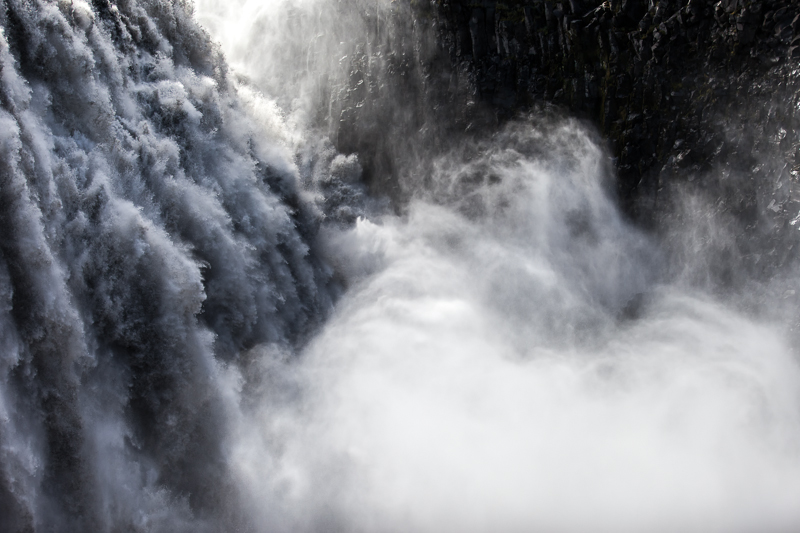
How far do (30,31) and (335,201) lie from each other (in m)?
11.1

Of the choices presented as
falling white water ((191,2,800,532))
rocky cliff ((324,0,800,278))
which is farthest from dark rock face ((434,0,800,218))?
falling white water ((191,2,800,532))

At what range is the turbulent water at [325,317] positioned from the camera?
10.6 metres

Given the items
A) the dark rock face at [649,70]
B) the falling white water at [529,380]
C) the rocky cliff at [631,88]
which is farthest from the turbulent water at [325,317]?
Result: the dark rock face at [649,70]

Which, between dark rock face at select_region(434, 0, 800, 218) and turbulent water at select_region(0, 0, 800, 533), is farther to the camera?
dark rock face at select_region(434, 0, 800, 218)

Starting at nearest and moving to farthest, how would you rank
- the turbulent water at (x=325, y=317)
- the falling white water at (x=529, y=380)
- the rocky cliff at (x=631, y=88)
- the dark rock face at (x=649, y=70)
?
the turbulent water at (x=325, y=317) → the falling white water at (x=529, y=380) → the dark rock face at (x=649, y=70) → the rocky cliff at (x=631, y=88)

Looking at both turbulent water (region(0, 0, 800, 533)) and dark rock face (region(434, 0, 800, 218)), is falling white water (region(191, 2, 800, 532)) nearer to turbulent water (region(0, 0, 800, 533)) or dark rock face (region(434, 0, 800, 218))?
turbulent water (region(0, 0, 800, 533))

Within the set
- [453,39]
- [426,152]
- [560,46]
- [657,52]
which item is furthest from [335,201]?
[657,52]

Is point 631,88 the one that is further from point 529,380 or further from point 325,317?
point 325,317

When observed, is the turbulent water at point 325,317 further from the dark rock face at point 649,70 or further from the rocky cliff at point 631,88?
the dark rock face at point 649,70

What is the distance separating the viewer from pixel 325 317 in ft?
59.8

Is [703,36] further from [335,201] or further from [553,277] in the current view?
[335,201]

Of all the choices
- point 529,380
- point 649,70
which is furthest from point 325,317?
point 649,70

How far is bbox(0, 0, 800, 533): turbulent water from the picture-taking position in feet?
34.7

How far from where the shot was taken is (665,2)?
708 inches
